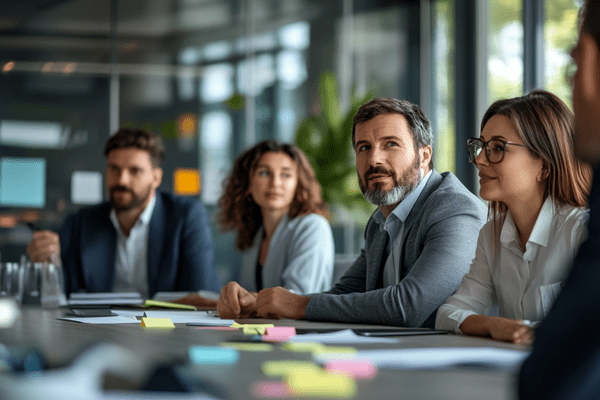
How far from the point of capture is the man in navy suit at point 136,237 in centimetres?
320

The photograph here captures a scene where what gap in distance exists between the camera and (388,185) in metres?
2.32

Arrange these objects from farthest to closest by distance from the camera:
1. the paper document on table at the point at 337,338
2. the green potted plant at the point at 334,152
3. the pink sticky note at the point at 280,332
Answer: the green potted plant at the point at 334,152 → the pink sticky note at the point at 280,332 → the paper document on table at the point at 337,338

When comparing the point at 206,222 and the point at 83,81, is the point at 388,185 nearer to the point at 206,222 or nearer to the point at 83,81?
the point at 206,222

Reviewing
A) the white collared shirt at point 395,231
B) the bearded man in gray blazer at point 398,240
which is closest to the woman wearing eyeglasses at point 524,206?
the bearded man in gray blazer at point 398,240

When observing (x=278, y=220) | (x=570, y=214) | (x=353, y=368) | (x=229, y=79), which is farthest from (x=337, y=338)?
(x=229, y=79)

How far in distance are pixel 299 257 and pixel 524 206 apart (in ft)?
4.15

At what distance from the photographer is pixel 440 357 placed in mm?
1039

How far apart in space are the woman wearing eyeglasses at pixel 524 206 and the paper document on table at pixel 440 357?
546 mm

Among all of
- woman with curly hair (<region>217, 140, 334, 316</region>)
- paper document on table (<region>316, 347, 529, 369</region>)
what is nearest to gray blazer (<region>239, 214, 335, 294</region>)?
woman with curly hair (<region>217, 140, 334, 316</region>)

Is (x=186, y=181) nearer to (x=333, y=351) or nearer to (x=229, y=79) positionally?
(x=229, y=79)

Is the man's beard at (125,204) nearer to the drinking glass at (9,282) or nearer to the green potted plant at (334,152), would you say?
the drinking glass at (9,282)

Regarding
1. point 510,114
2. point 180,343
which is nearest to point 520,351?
point 180,343

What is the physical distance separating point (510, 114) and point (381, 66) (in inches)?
212

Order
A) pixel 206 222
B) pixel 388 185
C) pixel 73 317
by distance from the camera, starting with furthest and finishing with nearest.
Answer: pixel 206 222 → pixel 388 185 → pixel 73 317
